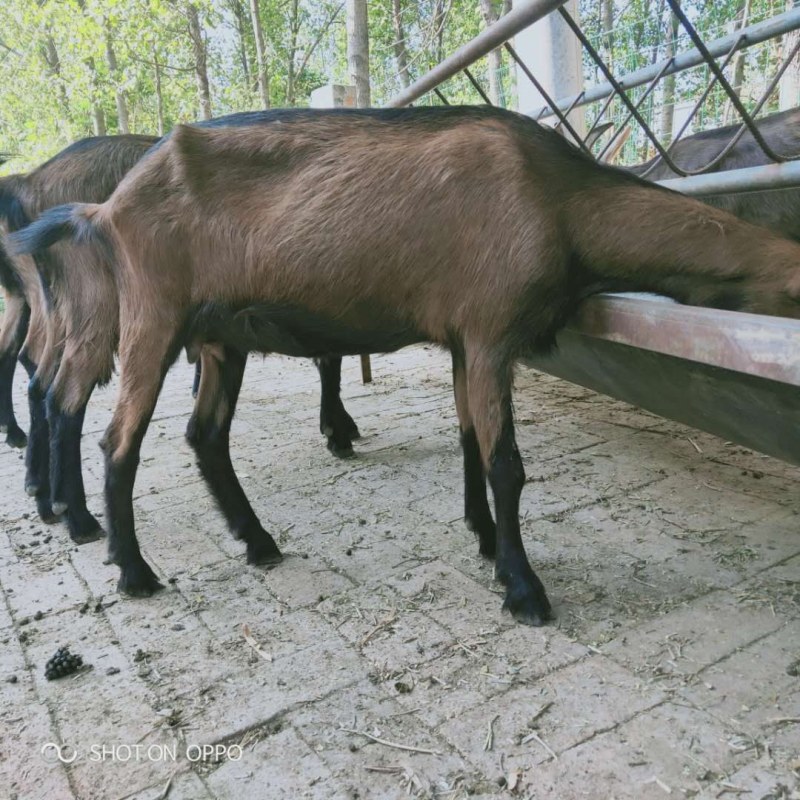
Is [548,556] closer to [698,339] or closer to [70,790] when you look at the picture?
[698,339]

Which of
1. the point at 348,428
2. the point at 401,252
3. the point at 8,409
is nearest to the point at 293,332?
the point at 401,252

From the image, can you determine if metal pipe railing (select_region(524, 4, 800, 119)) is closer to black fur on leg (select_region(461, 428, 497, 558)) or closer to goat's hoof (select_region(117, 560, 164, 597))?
black fur on leg (select_region(461, 428, 497, 558))

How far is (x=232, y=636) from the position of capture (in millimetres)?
2658

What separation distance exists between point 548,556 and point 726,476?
1.31m

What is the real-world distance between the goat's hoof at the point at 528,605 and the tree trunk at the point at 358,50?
20.7ft

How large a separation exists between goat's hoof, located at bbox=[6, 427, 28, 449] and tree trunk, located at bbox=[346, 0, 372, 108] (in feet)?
15.2

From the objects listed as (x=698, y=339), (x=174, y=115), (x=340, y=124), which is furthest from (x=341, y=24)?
(x=698, y=339)

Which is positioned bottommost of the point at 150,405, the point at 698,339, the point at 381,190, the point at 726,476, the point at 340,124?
the point at 726,476

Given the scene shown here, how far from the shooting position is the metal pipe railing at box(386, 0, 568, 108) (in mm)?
2760

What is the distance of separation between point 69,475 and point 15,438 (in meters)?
2.22

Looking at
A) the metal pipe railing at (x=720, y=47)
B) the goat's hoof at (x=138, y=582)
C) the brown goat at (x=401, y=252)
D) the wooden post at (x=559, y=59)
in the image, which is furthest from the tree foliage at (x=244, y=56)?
the goat's hoof at (x=138, y=582)

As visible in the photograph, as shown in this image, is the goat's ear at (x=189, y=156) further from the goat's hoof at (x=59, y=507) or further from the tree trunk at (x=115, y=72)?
the tree trunk at (x=115, y=72)

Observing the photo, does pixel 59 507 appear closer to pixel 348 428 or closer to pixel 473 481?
pixel 348 428

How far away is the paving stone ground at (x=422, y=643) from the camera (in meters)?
1.92
